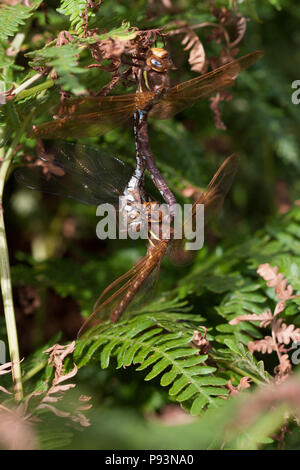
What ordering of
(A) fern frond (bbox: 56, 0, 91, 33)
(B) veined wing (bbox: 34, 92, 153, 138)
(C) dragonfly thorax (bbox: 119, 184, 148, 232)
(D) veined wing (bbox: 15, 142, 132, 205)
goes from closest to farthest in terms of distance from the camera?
(B) veined wing (bbox: 34, 92, 153, 138), (A) fern frond (bbox: 56, 0, 91, 33), (C) dragonfly thorax (bbox: 119, 184, 148, 232), (D) veined wing (bbox: 15, 142, 132, 205)

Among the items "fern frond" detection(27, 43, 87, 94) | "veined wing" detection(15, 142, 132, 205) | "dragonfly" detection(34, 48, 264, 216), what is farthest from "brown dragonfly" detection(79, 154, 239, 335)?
"fern frond" detection(27, 43, 87, 94)

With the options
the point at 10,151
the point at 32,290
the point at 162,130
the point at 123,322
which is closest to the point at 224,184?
the point at 123,322

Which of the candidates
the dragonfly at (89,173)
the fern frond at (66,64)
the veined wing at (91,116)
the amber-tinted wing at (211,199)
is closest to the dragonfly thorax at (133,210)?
the dragonfly at (89,173)

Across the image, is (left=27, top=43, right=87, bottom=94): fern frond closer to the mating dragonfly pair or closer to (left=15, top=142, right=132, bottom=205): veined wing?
the mating dragonfly pair

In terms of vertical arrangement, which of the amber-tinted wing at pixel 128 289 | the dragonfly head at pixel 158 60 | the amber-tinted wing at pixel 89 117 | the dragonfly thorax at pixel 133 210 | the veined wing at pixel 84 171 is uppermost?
the dragonfly head at pixel 158 60

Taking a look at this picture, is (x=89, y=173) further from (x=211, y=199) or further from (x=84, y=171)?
(x=211, y=199)

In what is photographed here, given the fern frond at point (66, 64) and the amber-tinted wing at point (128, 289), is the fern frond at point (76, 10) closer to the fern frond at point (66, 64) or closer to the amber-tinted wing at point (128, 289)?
the fern frond at point (66, 64)
